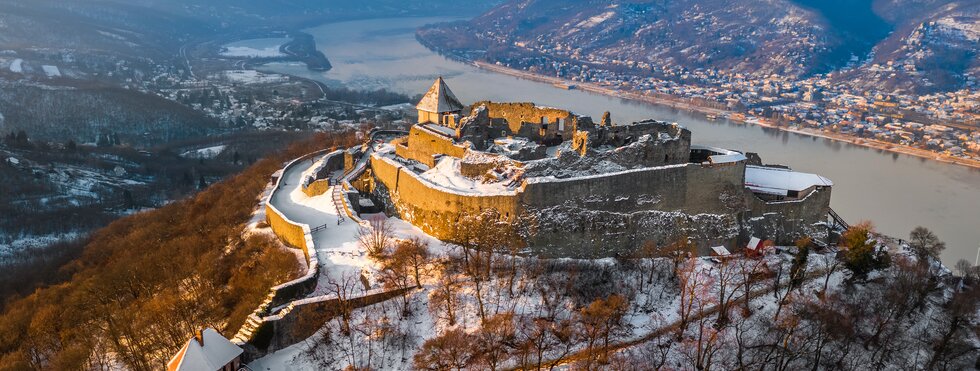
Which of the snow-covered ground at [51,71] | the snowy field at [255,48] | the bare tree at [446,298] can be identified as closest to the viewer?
the bare tree at [446,298]

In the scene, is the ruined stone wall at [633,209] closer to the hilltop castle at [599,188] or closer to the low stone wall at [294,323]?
the hilltop castle at [599,188]

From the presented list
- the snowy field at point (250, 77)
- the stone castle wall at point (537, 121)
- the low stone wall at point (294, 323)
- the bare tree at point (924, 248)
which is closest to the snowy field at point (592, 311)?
the low stone wall at point (294, 323)

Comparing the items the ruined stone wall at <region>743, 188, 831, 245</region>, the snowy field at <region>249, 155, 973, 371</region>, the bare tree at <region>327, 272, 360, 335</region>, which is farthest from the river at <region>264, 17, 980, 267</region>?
the bare tree at <region>327, 272, 360, 335</region>

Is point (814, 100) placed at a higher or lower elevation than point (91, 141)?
higher

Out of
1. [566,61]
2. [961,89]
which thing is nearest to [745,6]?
[566,61]

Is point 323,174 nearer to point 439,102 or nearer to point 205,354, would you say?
point 439,102

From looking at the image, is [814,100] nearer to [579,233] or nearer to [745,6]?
[745,6]

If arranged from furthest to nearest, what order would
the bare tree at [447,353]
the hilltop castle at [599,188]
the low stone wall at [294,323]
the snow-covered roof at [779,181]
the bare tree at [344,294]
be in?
the snow-covered roof at [779,181], the hilltop castle at [599,188], the bare tree at [344,294], the low stone wall at [294,323], the bare tree at [447,353]

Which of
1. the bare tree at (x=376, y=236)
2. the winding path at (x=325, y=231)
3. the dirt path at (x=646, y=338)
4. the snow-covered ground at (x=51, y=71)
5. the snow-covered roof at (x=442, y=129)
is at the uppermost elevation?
the snow-covered roof at (x=442, y=129)
